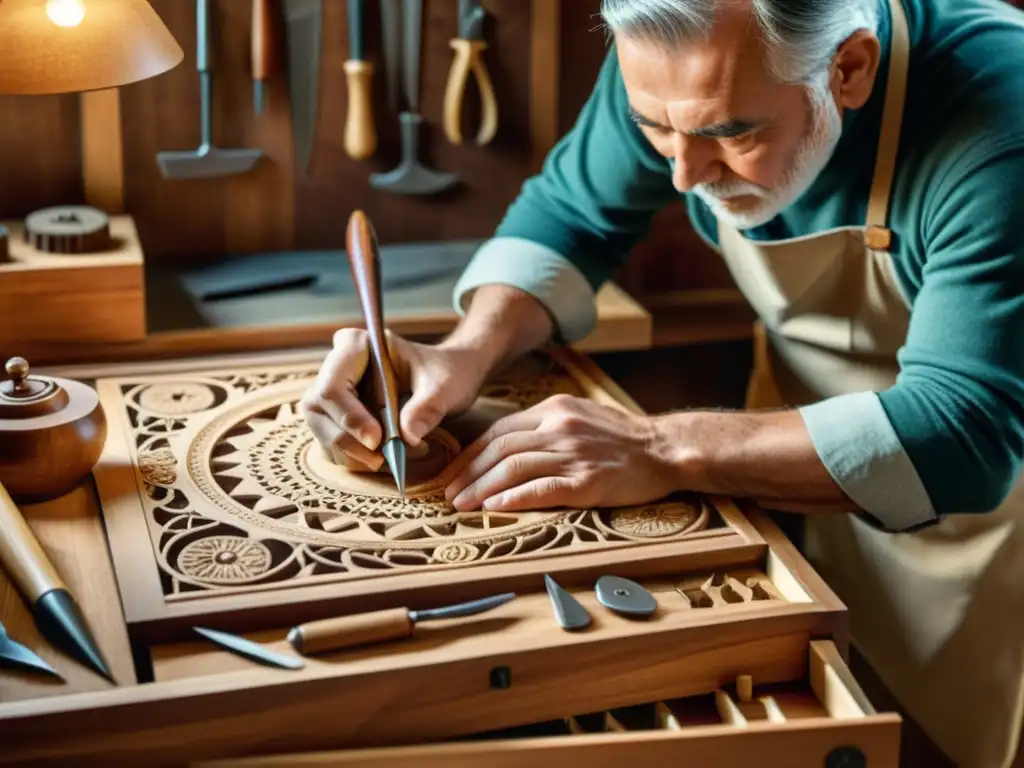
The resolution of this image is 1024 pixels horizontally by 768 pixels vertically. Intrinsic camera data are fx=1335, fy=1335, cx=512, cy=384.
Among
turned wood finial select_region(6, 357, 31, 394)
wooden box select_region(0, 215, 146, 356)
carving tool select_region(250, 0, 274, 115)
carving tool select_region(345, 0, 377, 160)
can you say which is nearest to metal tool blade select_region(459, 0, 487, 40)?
carving tool select_region(345, 0, 377, 160)

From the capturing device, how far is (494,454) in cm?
140

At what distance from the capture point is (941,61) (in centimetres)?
150

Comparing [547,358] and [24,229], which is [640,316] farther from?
[24,229]

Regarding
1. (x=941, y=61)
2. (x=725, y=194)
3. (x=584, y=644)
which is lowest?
(x=584, y=644)

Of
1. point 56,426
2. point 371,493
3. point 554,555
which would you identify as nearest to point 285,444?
point 371,493

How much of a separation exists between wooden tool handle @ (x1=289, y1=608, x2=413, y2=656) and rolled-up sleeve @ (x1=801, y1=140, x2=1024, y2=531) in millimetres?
494

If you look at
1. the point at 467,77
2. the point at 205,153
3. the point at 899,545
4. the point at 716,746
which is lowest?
the point at 899,545

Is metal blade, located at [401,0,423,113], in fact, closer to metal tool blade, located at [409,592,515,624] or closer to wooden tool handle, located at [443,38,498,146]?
wooden tool handle, located at [443,38,498,146]

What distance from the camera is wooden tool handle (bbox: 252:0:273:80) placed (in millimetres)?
1964

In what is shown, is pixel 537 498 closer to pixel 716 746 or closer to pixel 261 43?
pixel 716 746

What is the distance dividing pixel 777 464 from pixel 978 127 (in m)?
0.43

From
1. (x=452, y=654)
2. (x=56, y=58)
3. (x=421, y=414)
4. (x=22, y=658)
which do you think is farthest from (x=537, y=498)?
(x=56, y=58)

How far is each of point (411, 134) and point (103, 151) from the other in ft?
1.52

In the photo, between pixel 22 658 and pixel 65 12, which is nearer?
pixel 22 658
